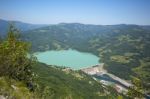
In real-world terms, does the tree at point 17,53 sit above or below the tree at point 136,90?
above

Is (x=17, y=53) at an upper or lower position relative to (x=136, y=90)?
upper

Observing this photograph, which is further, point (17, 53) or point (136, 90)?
point (136, 90)

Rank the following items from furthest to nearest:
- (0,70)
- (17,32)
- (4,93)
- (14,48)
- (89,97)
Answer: (89,97), (17,32), (14,48), (0,70), (4,93)

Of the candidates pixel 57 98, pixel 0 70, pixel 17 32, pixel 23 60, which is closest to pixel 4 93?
pixel 0 70

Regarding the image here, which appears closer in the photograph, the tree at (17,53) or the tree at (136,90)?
the tree at (17,53)

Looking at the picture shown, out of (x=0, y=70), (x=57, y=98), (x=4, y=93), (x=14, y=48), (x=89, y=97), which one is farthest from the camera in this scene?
(x=89, y=97)

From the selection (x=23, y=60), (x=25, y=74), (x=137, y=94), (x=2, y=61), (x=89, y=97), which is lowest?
(x=89, y=97)

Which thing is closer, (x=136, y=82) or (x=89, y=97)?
(x=136, y=82)

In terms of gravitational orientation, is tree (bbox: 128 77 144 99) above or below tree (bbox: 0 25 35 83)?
below

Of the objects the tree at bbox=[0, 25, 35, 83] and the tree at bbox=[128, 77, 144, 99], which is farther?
the tree at bbox=[128, 77, 144, 99]

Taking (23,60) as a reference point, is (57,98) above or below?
below

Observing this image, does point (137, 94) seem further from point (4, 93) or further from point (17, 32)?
point (4, 93)
